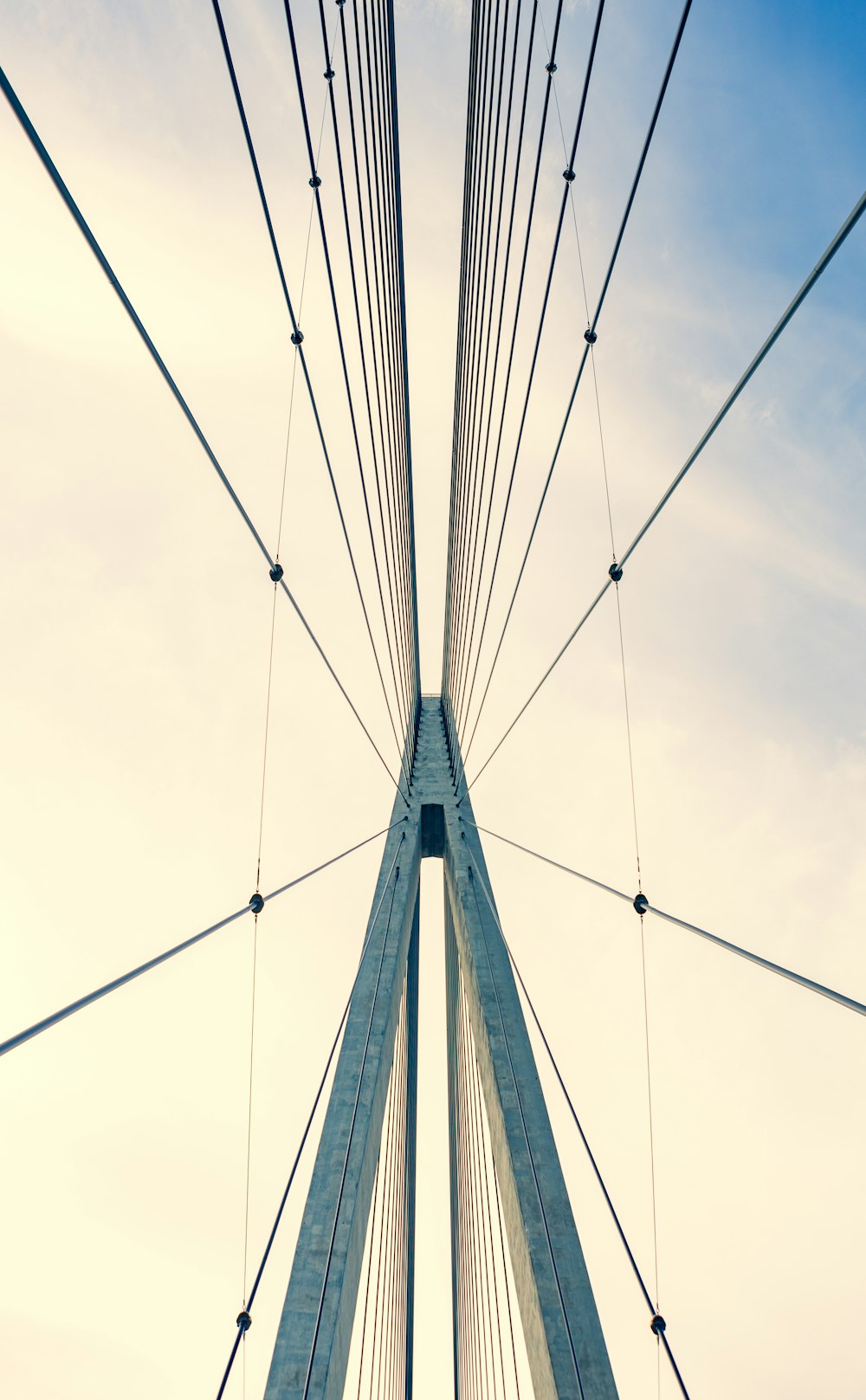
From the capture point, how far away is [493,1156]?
30.3ft

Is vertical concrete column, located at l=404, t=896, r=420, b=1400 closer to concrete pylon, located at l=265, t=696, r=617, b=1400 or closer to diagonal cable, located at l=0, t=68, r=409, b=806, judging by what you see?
concrete pylon, located at l=265, t=696, r=617, b=1400

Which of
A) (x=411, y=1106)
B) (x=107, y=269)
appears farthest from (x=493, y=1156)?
(x=107, y=269)

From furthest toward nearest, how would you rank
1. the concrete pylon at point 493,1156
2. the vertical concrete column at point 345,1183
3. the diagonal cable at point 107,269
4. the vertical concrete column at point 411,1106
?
the vertical concrete column at point 411,1106
the concrete pylon at point 493,1156
the vertical concrete column at point 345,1183
the diagonal cable at point 107,269

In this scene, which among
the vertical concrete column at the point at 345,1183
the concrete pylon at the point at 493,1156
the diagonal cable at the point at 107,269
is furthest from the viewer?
the concrete pylon at the point at 493,1156

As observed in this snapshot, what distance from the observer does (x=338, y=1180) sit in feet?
26.2

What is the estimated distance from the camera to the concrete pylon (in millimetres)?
6535

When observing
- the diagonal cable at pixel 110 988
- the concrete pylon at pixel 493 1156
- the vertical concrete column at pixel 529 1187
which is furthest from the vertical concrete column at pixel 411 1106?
the diagonal cable at pixel 110 988

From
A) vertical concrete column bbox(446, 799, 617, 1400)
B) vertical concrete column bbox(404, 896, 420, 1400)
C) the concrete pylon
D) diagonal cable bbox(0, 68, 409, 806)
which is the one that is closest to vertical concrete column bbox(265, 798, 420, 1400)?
the concrete pylon

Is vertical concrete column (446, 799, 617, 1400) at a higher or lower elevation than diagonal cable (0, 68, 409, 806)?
lower

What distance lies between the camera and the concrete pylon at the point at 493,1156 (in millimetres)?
6535

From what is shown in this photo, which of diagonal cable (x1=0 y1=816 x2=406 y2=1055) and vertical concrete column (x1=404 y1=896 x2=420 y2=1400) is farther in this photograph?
vertical concrete column (x1=404 y1=896 x2=420 y2=1400)

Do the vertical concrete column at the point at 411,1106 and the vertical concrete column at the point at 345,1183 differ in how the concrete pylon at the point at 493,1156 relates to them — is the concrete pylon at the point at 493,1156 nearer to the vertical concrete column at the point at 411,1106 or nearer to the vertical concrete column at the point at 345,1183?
the vertical concrete column at the point at 345,1183

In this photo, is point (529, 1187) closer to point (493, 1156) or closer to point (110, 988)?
point (493, 1156)

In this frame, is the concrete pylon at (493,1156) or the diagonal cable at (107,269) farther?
the concrete pylon at (493,1156)
